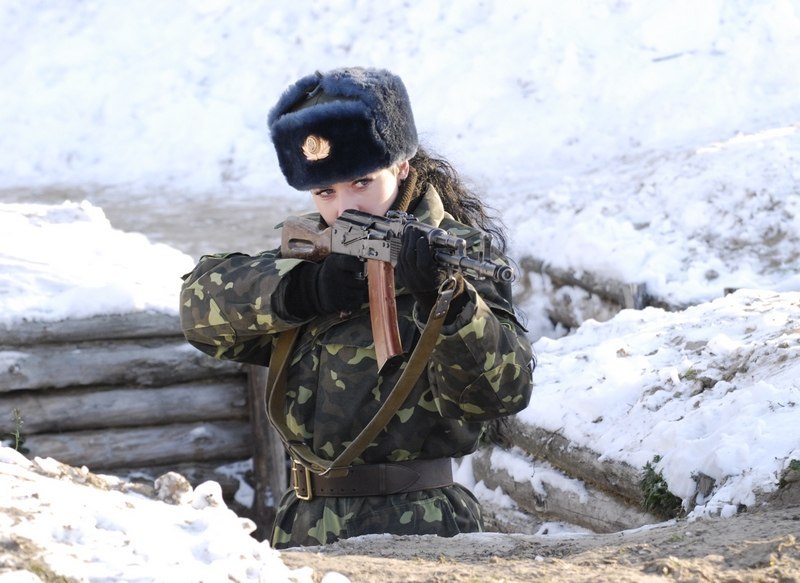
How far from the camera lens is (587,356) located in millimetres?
5500

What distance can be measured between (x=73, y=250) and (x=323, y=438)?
11.4 feet

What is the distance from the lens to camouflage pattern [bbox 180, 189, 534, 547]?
3381 mm

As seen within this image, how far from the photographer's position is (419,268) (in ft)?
10.1

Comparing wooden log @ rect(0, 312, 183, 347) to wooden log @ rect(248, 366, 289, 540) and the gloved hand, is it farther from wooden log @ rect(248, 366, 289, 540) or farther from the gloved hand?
the gloved hand

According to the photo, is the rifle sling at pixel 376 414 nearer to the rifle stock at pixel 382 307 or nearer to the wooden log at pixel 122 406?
the rifle stock at pixel 382 307

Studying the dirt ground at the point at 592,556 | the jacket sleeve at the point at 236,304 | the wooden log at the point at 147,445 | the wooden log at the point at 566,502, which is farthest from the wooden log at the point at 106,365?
the dirt ground at the point at 592,556

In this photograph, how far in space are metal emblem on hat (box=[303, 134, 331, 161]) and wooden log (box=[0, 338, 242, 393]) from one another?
271 centimetres

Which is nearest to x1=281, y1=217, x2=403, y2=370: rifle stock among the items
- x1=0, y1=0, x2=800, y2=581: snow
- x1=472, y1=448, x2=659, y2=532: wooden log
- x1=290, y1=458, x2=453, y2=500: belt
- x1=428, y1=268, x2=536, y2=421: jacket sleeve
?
x1=428, y1=268, x2=536, y2=421: jacket sleeve

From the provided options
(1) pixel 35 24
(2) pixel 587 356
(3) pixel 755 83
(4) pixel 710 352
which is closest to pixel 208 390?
(2) pixel 587 356

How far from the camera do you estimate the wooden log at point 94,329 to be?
5.96 m

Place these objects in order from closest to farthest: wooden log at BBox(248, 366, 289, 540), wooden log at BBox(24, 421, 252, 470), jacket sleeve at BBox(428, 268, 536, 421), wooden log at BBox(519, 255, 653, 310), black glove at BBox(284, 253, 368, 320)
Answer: jacket sleeve at BBox(428, 268, 536, 421), black glove at BBox(284, 253, 368, 320), wooden log at BBox(24, 421, 252, 470), wooden log at BBox(248, 366, 289, 540), wooden log at BBox(519, 255, 653, 310)

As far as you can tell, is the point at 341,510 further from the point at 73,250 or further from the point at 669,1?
the point at 669,1

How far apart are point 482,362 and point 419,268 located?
0.31 metres

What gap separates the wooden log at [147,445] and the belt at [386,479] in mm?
2729
